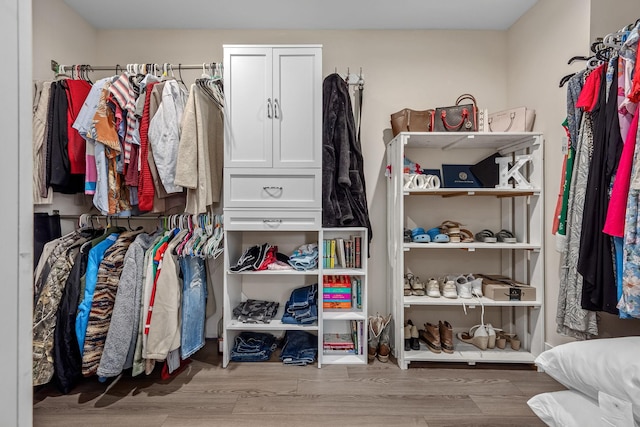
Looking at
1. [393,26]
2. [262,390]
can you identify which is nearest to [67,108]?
[262,390]

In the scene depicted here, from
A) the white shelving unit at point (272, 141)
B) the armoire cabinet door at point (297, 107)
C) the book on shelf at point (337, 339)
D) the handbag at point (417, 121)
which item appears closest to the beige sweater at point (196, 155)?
the white shelving unit at point (272, 141)

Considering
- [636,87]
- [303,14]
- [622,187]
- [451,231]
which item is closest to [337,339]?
[451,231]

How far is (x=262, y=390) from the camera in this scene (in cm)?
186

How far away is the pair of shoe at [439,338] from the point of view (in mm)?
2180

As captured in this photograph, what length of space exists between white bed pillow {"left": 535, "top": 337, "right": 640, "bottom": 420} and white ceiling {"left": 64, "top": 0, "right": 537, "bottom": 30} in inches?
86.3

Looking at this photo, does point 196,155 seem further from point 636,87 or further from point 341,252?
point 636,87

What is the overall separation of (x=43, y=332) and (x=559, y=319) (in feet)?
9.20

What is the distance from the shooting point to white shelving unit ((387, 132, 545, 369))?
6.84ft

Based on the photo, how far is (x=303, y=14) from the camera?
7.59 ft

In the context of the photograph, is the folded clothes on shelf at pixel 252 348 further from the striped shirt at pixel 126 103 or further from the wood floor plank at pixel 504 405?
the striped shirt at pixel 126 103

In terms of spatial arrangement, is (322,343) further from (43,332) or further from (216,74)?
(216,74)

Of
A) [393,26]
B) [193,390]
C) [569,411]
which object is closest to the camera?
[569,411]

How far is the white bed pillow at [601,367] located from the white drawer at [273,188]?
143cm

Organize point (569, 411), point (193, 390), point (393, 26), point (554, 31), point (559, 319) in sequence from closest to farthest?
1. point (569, 411)
2. point (559, 319)
3. point (193, 390)
4. point (554, 31)
5. point (393, 26)
